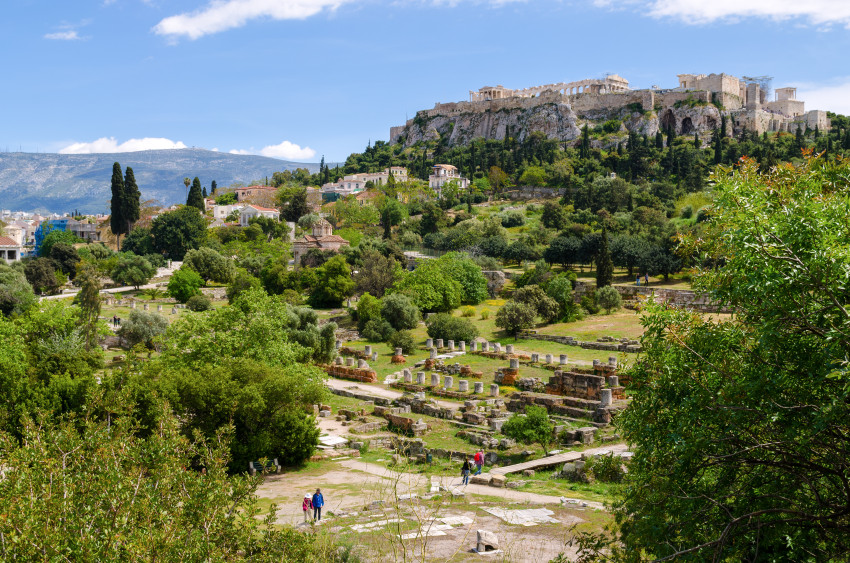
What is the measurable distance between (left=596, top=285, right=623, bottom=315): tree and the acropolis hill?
215 ft

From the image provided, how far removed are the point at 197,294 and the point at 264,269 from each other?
640cm

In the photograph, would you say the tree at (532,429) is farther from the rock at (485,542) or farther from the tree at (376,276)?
the tree at (376,276)

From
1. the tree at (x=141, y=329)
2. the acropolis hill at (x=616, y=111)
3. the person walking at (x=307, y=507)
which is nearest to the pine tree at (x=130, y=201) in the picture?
the tree at (x=141, y=329)

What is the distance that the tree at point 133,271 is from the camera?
63.0 m

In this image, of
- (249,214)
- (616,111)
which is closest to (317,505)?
(249,214)

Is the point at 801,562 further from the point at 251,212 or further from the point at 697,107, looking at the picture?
the point at 697,107

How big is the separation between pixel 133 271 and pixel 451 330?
116 feet

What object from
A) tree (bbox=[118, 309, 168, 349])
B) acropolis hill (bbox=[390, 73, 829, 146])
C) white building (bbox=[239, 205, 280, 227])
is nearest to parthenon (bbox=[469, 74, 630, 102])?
acropolis hill (bbox=[390, 73, 829, 146])

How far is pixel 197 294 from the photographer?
183 ft

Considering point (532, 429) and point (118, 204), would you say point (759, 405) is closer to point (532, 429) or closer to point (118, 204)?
point (532, 429)

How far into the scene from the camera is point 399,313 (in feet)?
145

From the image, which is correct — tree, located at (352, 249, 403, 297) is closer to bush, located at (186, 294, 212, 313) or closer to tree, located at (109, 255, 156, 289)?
bush, located at (186, 294, 212, 313)

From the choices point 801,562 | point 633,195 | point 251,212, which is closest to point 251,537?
point 801,562

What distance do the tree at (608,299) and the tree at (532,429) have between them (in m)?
26.0
